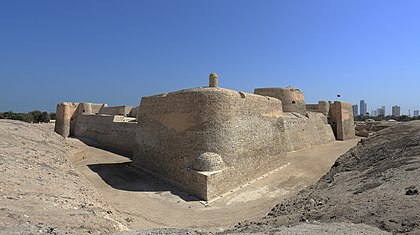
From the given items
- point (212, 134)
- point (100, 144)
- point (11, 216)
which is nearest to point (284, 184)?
point (212, 134)

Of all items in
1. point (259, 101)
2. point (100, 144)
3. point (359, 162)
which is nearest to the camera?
point (359, 162)

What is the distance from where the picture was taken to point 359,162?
8656 mm

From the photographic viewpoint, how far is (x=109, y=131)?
23219 millimetres

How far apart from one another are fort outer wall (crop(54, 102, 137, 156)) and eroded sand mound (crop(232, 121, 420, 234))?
14788 mm

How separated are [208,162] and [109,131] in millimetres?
13297

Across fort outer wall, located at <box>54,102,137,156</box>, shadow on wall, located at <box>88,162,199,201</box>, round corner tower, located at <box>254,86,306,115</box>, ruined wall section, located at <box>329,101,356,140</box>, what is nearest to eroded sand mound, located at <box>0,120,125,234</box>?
shadow on wall, located at <box>88,162,199,201</box>

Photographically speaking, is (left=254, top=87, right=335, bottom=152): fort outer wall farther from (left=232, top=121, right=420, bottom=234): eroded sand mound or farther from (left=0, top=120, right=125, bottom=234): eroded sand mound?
(left=0, top=120, right=125, bottom=234): eroded sand mound

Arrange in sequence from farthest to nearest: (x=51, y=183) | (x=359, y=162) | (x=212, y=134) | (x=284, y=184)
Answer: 1. (x=284, y=184)
2. (x=212, y=134)
3. (x=359, y=162)
4. (x=51, y=183)

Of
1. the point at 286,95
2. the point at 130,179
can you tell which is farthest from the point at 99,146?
the point at 286,95

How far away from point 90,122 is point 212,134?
1762 centimetres

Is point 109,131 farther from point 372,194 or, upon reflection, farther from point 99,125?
point 372,194

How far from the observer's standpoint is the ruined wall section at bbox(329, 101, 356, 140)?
28.1 meters

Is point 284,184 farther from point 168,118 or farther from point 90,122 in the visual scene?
point 90,122

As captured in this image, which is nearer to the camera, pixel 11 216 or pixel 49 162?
pixel 11 216
